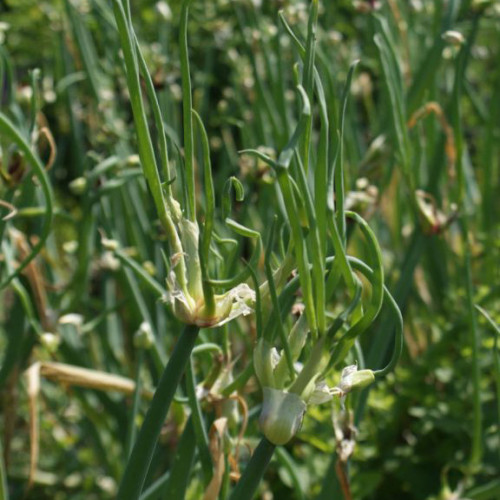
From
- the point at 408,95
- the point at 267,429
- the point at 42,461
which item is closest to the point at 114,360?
the point at 42,461

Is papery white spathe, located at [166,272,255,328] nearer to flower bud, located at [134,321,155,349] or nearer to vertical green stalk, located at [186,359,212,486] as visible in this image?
vertical green stalk, located at [186,359,212,486]

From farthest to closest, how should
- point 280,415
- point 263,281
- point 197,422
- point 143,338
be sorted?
point 263,281 < point 143,338 < point 197,422 < point 280,415

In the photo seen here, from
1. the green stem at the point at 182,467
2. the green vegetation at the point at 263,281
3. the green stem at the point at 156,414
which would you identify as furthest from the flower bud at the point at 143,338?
the green stem at the point at 156,414

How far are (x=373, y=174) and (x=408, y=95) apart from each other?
119mm

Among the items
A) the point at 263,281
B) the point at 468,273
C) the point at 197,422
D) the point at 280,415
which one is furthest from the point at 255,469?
the point at 263,281

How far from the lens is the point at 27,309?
2.79 feet

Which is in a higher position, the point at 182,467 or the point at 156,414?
the point at 156,414

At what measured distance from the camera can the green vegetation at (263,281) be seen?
48 centimetres

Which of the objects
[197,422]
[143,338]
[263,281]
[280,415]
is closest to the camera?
[280,415]

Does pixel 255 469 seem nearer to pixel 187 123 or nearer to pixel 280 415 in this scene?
pixel 280 415

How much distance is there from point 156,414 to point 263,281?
0.65 m

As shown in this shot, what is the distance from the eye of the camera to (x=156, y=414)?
48cm

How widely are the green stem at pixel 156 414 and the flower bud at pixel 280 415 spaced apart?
2.2 inches

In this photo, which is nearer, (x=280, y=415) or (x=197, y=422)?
(x=280, y=415)
